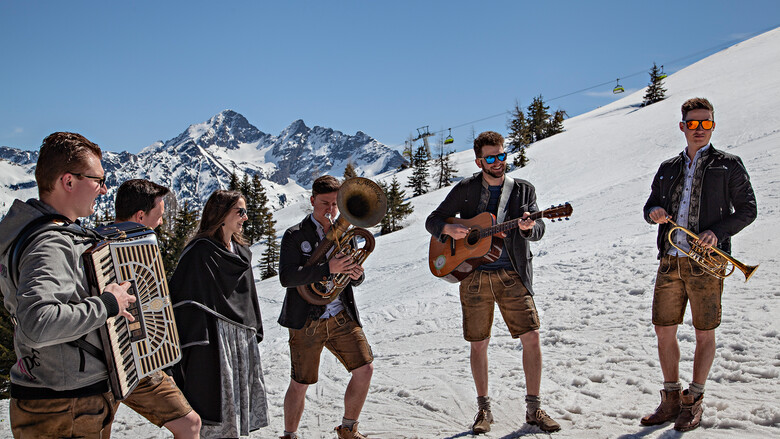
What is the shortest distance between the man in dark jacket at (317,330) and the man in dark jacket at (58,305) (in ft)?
5.90

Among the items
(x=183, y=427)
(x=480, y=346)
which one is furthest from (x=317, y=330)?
(x=480, y=346)

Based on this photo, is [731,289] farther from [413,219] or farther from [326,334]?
[413,219]

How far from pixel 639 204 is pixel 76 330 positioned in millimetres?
18569

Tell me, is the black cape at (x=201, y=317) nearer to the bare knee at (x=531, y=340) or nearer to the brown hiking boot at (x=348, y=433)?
the brown hiking boot at (x=348, y=433)

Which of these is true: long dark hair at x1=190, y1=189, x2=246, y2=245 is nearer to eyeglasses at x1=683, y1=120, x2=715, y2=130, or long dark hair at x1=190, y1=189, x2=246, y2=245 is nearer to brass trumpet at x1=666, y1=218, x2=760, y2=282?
brass trumpet at x1=666, y1=218, x2=760, y2=282

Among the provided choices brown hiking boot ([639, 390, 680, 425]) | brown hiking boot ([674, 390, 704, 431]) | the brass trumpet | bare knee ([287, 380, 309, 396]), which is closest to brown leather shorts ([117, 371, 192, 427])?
bare knee ([287, 380, 309, 396])

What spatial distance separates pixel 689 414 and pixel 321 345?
10.4 ft

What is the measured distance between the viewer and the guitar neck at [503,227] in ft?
15.1

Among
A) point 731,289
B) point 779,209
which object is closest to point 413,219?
point 779,209

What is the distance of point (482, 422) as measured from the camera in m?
4.81

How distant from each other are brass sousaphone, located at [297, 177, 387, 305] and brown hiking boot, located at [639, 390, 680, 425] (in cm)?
284

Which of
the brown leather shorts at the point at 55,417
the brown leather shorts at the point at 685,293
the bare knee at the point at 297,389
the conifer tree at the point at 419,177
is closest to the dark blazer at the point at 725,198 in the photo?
the brown leather shorts at the point at 685,293

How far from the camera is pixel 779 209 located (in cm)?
1194

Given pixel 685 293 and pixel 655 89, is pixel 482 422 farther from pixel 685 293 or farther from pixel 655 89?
pixel 655 89
